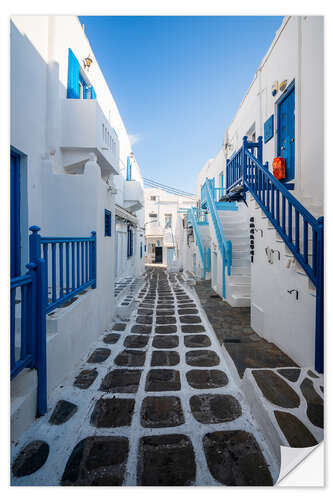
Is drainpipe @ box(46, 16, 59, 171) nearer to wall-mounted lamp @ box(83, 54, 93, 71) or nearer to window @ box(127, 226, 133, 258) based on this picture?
wall-mounted lamp @ box(83, 54, 93, 71)

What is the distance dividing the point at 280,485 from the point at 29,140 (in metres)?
4.53

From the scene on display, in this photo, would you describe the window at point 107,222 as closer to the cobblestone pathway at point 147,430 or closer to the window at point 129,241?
the cobblestone pathway at point 147,430

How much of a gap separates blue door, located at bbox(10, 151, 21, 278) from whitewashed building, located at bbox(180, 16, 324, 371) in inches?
135

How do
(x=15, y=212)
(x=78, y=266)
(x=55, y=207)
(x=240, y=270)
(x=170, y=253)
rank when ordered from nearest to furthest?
(x=78, y=266)
(x=15, y=212)
(x=55, y=207)
(x=240, y=270)
(x=170, y=253)

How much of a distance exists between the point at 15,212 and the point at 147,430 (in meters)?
3.10

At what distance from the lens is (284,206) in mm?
2686

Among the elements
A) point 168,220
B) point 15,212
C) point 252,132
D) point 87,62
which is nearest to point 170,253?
point 168,220

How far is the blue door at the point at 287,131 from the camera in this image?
14.8 feet

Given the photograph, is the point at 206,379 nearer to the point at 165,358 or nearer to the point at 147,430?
the point at 165,358

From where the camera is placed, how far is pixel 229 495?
1.23 metres

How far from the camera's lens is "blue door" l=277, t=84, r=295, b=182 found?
450cm

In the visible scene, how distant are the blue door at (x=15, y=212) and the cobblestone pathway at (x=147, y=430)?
160 centimetres

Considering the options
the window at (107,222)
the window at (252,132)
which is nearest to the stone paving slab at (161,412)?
the window at (107,222)
